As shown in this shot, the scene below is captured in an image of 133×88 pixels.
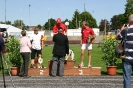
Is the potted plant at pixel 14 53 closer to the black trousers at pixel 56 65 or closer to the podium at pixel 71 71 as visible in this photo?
the podium at pixel 71 71

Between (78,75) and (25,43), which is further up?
(25,43)

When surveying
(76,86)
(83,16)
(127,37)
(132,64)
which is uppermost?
(83,16)

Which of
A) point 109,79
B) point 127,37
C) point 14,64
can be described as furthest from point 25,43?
point 127,37

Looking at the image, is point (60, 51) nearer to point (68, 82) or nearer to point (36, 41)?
point (36, 41)

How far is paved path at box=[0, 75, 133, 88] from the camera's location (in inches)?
434

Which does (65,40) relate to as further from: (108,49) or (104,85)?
(104,85)

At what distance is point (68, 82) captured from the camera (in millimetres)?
11820

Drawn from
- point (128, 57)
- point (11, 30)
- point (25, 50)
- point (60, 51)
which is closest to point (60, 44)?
point (60, 51)

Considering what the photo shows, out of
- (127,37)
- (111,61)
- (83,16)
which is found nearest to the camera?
(127,37)

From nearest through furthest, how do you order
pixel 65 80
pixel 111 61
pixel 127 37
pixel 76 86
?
pixel 127 37
pixel 76 86
pixel 65 80
pixel 111 61

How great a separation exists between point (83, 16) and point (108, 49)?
87095 millimetres

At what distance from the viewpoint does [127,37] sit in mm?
7406

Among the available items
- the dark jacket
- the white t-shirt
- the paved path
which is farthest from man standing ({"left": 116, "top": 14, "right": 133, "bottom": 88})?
the white t-shirt

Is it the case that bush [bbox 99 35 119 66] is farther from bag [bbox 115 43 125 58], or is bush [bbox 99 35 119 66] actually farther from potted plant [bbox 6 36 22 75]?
bag [bbox 115 43 125 58]
